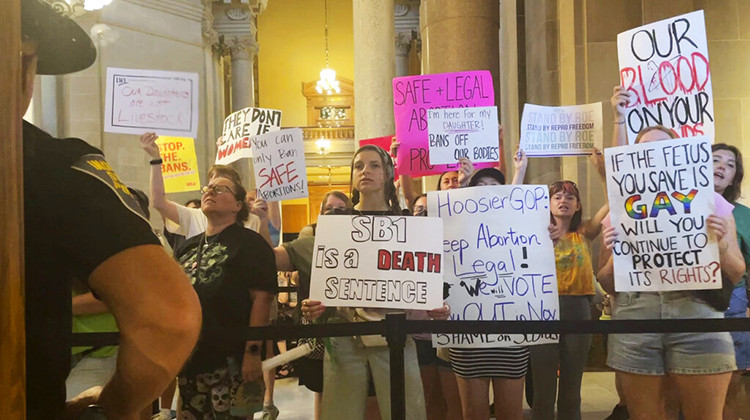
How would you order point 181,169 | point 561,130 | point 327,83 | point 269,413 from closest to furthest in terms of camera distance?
point 561,130 < point 269,413 < point 181,169 < point 327,83

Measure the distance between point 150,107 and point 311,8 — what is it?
2856 centimetres

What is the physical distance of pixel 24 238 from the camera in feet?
4.13

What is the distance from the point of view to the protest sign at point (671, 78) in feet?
14.3

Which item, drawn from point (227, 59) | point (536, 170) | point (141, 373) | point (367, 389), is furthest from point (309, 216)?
point (141, 373)

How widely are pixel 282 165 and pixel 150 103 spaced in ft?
3.71

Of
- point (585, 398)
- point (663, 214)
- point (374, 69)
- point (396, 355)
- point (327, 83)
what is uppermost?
point (327, 83)

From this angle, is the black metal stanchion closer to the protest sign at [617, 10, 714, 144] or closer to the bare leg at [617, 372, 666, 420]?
the bare leg at [617, 372, 666, 420]

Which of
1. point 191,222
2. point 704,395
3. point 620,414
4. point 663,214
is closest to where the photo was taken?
point 704,395

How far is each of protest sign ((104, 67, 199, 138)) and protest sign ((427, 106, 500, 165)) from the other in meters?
1.87

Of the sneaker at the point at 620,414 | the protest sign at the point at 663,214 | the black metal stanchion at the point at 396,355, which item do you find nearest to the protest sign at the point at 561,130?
the protest sign at the point at 663,214

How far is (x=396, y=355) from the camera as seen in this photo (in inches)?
125

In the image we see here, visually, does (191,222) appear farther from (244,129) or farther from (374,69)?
(374,69)

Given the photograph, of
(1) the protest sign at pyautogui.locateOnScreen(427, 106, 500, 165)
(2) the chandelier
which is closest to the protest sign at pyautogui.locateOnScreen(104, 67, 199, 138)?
(1) the protest sign at pyautogui.locateOnScreen(427, 106, 500, 165)

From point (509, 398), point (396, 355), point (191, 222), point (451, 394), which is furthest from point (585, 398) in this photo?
point (396, 355)
